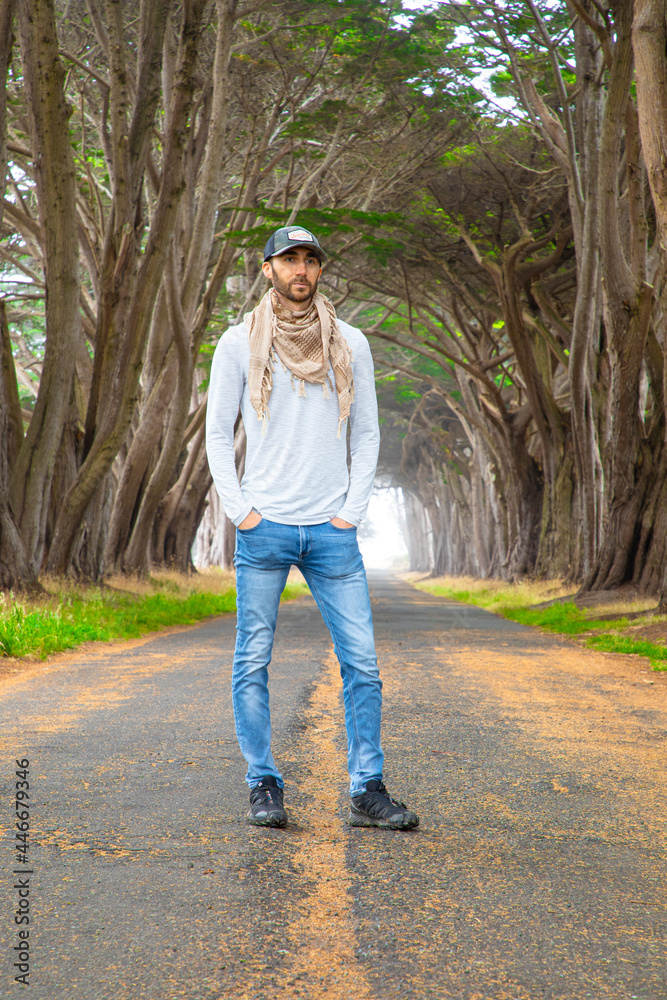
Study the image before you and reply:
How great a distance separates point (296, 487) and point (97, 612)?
7.63 metres

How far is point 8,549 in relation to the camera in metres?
9.90

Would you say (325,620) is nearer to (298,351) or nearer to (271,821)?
(271,821)

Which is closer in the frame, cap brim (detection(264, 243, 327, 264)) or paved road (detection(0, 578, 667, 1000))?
A: paved road (detection(0, 578, 667, 1000))

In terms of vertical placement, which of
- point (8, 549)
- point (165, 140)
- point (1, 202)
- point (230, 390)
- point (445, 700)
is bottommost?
point (445, 700)

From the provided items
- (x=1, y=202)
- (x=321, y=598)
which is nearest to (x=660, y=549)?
(x=1, y=202)

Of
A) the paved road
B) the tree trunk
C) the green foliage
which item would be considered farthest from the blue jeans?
the tree trunk

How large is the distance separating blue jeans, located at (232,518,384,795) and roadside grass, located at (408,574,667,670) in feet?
17.0

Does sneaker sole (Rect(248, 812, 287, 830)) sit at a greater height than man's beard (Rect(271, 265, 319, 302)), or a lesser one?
lesser

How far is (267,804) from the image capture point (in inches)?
128

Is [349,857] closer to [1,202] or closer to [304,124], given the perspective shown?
[1,202]

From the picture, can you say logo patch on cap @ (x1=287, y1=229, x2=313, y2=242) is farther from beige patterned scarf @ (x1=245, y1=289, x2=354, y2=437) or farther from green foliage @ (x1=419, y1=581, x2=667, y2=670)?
green foliage @ (x1=419, y1=581, x2=667, y2=670)

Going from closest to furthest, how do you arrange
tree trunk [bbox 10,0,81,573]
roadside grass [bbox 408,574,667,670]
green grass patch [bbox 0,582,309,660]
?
green grass patch [bbox 0,582,309,660] < roadside grass [bbox 408,574,667,670] < tree trunk [bbox 10,0,81,573]

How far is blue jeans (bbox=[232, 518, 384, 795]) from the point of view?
11.1 ft

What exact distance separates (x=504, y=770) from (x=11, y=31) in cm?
937
